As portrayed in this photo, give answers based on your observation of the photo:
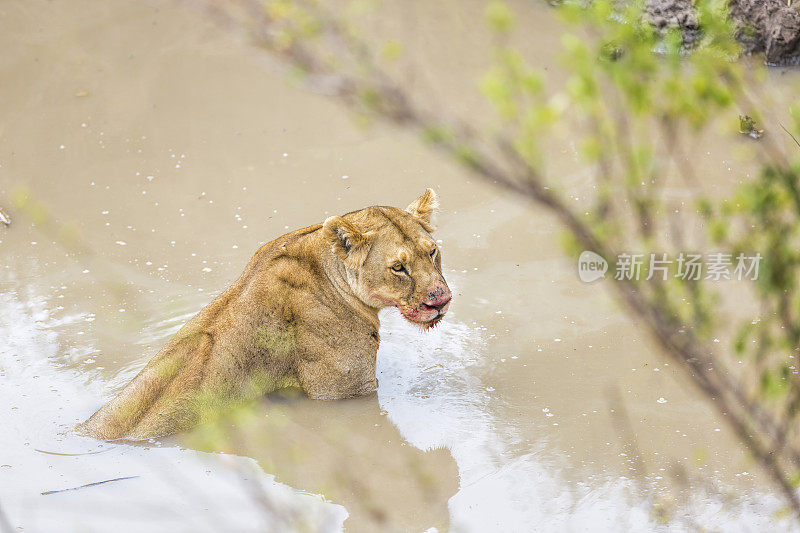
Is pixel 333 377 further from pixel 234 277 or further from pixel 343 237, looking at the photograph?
pixel 234 277

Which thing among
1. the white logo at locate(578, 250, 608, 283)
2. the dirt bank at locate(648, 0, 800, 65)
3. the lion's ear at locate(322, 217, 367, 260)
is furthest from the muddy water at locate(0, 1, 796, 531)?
the lion's ear at locate(322, 217, 367, 260)

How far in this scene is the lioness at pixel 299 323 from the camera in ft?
18.3

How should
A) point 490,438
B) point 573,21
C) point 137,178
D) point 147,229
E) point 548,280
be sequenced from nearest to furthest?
point 573,21 → point 490,438 → point 548,280 → point 147,229 → point 137,178

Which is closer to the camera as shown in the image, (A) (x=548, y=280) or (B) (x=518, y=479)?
(B) (x=518, y=479)

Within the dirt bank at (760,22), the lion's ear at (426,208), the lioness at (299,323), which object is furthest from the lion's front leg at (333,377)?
the dirt bank at (760,22)

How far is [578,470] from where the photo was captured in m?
5.34

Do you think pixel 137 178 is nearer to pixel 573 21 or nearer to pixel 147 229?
pixel 147 229

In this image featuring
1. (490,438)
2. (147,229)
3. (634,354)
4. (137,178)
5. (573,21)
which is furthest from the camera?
(137,178)

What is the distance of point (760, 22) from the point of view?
10.4 metres

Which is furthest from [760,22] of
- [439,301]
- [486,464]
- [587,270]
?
[486,464]

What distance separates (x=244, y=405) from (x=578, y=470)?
200cm

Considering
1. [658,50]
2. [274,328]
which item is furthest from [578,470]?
[658,50]

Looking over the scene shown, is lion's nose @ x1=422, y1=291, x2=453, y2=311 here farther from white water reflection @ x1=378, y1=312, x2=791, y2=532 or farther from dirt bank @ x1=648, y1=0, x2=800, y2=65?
dirt bank @ x1=648, y1=0, x2=800, y2=65

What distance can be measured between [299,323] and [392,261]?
2.29ft
